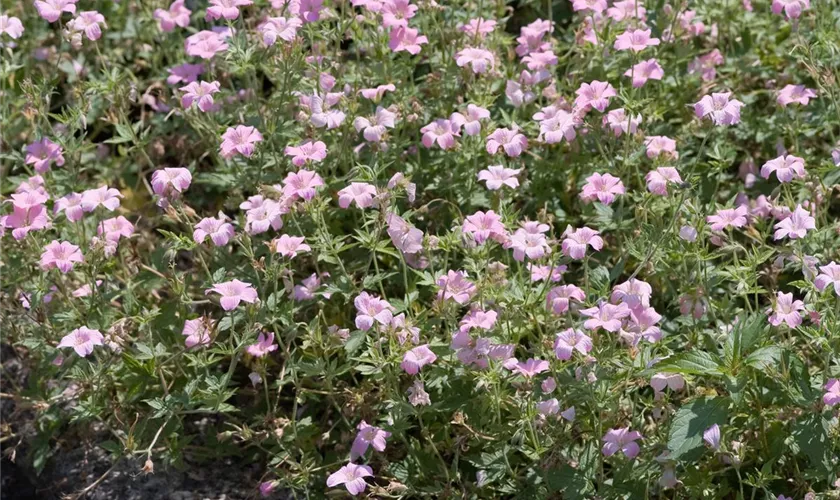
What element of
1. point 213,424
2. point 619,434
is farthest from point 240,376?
point 619,434

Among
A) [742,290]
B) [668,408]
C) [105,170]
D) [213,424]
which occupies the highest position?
[742,290]

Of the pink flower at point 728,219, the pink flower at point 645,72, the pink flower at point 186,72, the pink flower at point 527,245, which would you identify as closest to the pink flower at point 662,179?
the pink flower at point 728,219

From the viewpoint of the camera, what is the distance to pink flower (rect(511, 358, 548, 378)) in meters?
3.13

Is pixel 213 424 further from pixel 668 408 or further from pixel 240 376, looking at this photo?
pixel 668 408

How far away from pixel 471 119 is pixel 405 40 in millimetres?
378

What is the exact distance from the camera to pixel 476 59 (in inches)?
149

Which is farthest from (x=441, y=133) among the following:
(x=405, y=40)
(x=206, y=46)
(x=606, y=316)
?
(x=606, y=316)

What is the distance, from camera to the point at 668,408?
314 cm

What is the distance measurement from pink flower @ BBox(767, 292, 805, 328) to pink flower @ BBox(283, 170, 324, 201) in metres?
1.30

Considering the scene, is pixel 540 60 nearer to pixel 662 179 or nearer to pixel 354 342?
pixel 662 179

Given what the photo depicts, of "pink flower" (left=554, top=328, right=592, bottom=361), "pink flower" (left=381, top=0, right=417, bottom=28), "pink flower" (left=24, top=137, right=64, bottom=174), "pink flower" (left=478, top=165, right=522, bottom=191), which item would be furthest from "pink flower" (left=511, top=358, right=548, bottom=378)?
"pink flower" (left=24, top=137, right=64, bottom=174)

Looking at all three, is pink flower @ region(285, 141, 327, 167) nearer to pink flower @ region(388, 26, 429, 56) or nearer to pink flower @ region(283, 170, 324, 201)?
pink flower @ region(283, 170, 324, 201)

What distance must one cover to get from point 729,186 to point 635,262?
1.74 feet

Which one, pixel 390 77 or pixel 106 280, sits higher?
pixel 390 77
